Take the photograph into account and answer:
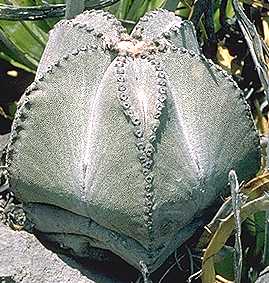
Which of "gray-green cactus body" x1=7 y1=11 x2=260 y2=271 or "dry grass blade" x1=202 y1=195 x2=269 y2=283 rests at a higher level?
"gray-green cactus body" x1=7 y1=11 x2=260 y2=271

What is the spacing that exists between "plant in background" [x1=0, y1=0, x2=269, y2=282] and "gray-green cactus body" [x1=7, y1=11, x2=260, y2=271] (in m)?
0.03

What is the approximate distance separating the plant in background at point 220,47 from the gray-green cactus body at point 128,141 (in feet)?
0.09

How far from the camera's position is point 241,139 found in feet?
5.99

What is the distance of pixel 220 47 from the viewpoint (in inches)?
98.5

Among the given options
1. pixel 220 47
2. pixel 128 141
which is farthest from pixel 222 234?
pixel 220 47

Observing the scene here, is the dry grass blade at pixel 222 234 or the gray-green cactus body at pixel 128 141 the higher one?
the gray-green cactus body at pixel 128 141

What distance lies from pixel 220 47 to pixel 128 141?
93 cm

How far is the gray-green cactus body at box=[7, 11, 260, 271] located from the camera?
5.47 feet

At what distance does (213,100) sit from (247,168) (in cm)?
18

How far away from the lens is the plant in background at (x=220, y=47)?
1733 mm

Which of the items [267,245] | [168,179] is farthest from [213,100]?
[267,245]

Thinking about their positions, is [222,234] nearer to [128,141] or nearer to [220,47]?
[128,141]

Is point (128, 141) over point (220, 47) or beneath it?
over

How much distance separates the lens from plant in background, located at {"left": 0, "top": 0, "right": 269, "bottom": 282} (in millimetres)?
1733
